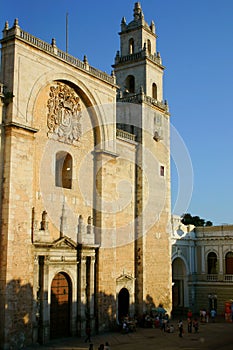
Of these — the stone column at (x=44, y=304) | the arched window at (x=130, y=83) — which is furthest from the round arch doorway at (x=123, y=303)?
the arched window at (x=130, y=83)

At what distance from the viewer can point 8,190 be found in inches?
862

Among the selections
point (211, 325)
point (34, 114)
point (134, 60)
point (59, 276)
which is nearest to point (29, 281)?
point (59, 276)

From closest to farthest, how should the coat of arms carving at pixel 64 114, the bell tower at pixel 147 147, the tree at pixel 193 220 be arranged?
1. the coat of arms carving at pixel 64 114
2. the bell tower at pixel 147 147
3. the tree at pixel 193 220

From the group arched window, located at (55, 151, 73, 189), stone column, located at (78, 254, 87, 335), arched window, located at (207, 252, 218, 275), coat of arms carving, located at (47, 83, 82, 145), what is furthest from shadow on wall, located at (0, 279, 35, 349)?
arched window, located at (207, 252, 218, 275)

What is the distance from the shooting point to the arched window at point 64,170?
1063 inches

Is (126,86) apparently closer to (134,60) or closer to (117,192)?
(134,60)

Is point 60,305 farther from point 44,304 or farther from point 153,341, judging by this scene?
point 153,341

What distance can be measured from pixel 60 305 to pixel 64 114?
10.7 metres

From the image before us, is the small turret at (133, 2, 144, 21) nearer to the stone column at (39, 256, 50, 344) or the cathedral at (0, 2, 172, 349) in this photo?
the cathedral at (0, 2, 172, 349)

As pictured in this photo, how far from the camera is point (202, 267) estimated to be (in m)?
44.0

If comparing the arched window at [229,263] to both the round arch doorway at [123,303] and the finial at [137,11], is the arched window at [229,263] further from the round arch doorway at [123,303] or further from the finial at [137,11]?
the finial at [137,11]

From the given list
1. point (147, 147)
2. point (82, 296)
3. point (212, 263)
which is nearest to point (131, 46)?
point (147, 147)

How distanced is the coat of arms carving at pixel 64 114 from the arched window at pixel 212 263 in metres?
22.1

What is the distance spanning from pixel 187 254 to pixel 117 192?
16.2 meters
